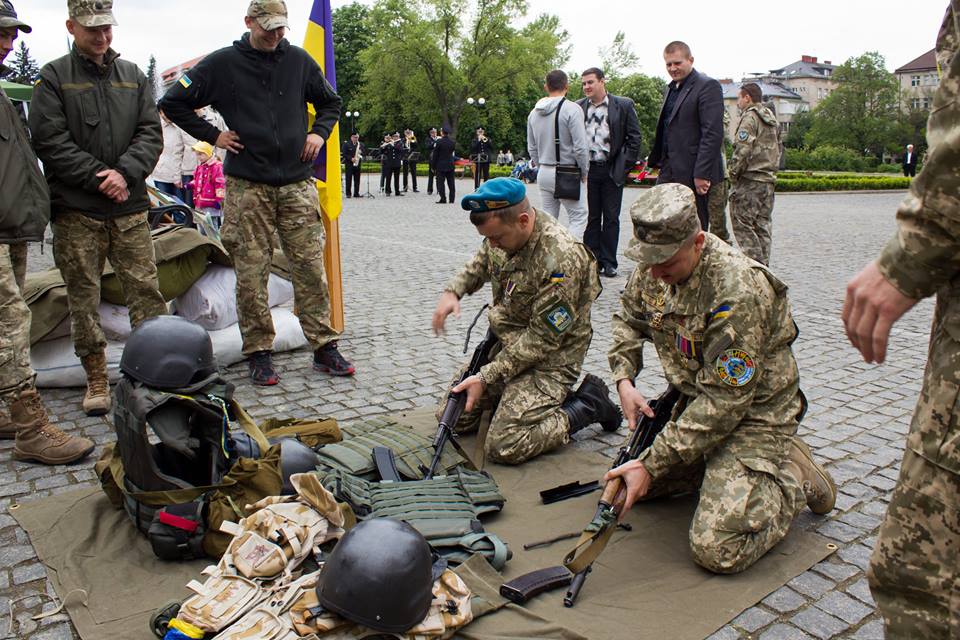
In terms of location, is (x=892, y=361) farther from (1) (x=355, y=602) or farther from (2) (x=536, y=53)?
(2) (x=536, y=53)

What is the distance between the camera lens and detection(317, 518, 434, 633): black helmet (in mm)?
Result: 2600

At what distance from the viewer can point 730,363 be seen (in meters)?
3.23

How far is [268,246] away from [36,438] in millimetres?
1949

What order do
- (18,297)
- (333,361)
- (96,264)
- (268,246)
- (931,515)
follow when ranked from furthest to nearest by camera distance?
(333,361) < (268,246) < (96,264) < (18,297) < (931,515)

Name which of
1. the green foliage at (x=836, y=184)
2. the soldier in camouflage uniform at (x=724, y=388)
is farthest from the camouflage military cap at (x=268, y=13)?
the green foliage at (x=836, y=184)

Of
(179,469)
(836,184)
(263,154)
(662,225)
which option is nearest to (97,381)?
(263,154)

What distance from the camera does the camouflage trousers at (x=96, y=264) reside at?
4.95 m

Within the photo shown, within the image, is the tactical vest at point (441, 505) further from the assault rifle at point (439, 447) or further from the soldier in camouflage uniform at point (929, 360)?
the soldier in camouflage uniform at point (929, 360)

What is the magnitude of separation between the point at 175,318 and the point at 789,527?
8.98 feet

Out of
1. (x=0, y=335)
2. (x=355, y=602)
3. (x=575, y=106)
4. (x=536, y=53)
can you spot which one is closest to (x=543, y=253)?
(x=355, y=602)

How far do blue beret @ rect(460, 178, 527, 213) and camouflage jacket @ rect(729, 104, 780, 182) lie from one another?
5.67 m

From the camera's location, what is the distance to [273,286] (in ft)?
22.1

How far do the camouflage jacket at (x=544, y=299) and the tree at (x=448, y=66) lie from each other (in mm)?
65534

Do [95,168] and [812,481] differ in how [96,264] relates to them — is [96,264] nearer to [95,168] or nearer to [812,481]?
[95,168]
